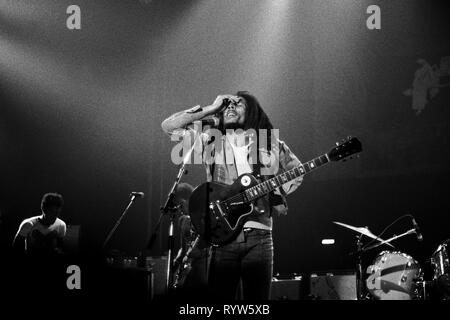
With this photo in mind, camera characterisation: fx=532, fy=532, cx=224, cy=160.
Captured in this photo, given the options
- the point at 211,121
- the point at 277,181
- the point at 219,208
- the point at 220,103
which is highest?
the point at 220,103

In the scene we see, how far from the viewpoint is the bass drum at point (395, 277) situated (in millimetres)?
6770

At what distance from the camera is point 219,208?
353 centimetres

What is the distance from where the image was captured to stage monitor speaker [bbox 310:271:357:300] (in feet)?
23.4

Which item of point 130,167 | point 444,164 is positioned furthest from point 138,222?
point 444,164

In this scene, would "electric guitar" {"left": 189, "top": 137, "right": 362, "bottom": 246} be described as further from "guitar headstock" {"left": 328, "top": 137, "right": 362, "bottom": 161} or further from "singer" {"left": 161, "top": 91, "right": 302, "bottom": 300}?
"guitar headstock" {"left": 328, "top": 137, "right": 362, "bottom": 161}

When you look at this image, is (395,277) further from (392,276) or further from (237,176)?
(237,176)

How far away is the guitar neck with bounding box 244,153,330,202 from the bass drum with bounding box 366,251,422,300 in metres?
3.62

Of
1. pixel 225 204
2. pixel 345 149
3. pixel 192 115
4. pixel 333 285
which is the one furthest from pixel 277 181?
pixel 333 285

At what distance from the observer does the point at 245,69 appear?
831 cm

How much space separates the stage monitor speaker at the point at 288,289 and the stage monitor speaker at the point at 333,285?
0.60ft

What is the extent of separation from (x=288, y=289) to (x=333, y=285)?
27.4 inches

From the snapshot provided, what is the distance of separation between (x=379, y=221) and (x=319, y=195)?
3.26ft
